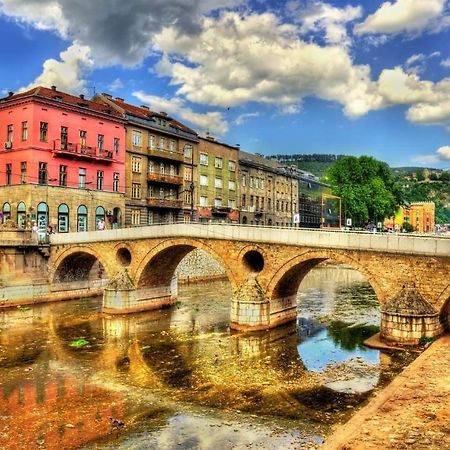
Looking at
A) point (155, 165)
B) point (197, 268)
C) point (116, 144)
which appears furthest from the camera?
point (155, 165)

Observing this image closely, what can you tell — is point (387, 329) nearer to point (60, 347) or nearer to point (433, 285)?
point (433, 285)

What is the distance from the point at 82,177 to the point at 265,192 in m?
30.0

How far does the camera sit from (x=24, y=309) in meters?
33.4

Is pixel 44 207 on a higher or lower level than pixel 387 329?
higher

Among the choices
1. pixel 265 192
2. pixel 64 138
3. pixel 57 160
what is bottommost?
pixel 57 160

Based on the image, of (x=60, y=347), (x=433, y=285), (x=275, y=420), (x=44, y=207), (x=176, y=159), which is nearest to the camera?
(x=275, y=420)

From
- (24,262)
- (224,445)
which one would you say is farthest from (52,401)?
(24,262)

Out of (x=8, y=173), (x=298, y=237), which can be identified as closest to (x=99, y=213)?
(x=8, y=173)

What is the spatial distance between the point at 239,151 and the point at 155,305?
3317 cm

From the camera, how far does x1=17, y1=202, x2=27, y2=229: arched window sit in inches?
1528

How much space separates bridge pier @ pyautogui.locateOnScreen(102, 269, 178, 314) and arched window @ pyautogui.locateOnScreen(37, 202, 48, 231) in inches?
398

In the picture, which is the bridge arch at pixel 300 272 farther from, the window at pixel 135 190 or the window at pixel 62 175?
the window at pixel 135 190

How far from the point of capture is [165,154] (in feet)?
165

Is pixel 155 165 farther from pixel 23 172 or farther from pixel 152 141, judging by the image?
pixel 23 172
